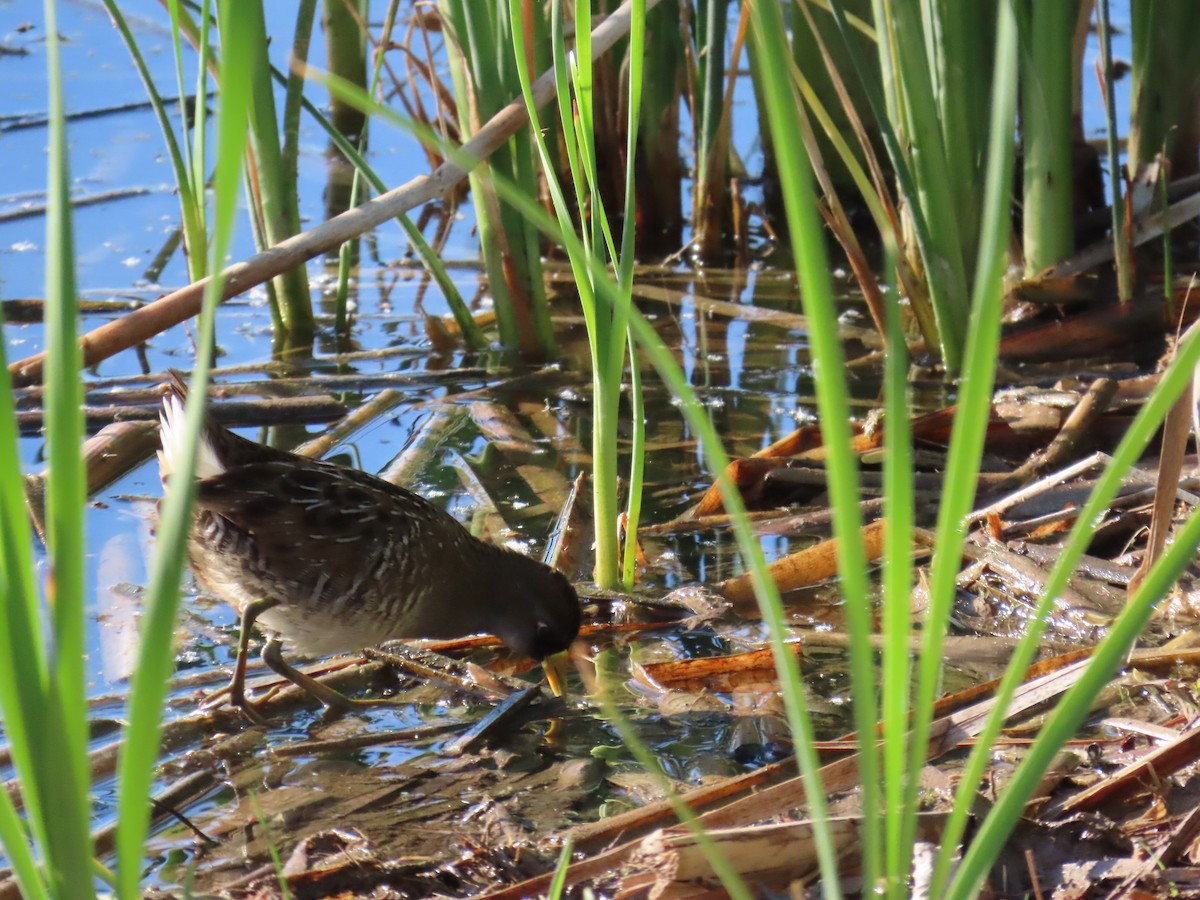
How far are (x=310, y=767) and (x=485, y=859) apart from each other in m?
0.68

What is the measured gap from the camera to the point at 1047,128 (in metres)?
4.76

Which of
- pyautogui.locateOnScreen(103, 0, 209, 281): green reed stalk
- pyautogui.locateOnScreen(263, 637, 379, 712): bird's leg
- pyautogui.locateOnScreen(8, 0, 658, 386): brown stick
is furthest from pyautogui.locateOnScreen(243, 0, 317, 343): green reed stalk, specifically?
pyautogui.locateOnScreen(263, 637, 379, 712): bird's leg

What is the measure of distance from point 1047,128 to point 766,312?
1.48 m

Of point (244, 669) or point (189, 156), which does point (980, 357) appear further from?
point (189, 156)

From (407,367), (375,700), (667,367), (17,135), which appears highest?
(17,135)

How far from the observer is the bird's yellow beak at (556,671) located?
3.25 metres

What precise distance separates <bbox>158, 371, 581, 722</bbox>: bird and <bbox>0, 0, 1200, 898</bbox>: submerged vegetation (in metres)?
0.22

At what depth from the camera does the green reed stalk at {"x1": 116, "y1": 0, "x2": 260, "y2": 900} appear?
113 cm

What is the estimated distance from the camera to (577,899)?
2.21 metres

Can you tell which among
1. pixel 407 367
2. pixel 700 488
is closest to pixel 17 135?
pixel 407 367

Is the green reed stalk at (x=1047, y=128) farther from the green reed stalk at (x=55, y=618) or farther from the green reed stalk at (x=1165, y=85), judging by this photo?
the green reed stalk at (x=55, y=618)

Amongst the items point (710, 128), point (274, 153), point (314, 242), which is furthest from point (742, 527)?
point (710, 128)

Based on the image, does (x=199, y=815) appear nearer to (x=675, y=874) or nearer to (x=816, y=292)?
(x=675, y=874)

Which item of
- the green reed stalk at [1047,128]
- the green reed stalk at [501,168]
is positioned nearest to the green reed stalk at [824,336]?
the green reed stalk at [501,168]
